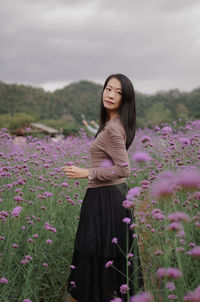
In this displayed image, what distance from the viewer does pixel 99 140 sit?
212 centimetres

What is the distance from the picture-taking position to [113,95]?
7.24ft

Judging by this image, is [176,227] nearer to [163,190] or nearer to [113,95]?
[163,190]

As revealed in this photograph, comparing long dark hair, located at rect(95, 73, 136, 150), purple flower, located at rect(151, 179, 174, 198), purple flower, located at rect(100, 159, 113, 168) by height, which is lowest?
purple flower, located at rect(151, 179, 174, 198)

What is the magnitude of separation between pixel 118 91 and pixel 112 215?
2.68 feet

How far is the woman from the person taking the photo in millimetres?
2018

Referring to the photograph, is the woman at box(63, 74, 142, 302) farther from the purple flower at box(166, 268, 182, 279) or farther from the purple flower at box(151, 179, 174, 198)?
the purple flower at box(166, 268, 182, 279)

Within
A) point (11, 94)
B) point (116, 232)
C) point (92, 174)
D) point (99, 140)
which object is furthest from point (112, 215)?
point (11, 94)

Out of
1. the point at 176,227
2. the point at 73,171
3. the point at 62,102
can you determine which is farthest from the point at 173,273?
the point at 62,102

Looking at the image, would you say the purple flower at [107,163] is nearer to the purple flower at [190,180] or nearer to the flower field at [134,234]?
the flower field at [134,234]

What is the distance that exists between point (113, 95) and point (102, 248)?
99 cm

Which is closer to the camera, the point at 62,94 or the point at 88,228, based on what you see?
the point at 88,228

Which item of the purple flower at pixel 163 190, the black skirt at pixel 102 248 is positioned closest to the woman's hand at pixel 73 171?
the black skirt at pixel 102 248

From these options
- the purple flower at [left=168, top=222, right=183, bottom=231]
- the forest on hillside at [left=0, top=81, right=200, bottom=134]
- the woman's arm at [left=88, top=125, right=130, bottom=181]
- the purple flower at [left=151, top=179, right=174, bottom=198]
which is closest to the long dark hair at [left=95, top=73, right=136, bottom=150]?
the woman's arm at [left=88, top=125, right=130, bottom=181]

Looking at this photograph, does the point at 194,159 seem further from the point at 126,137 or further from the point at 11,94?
the point at 11,94
